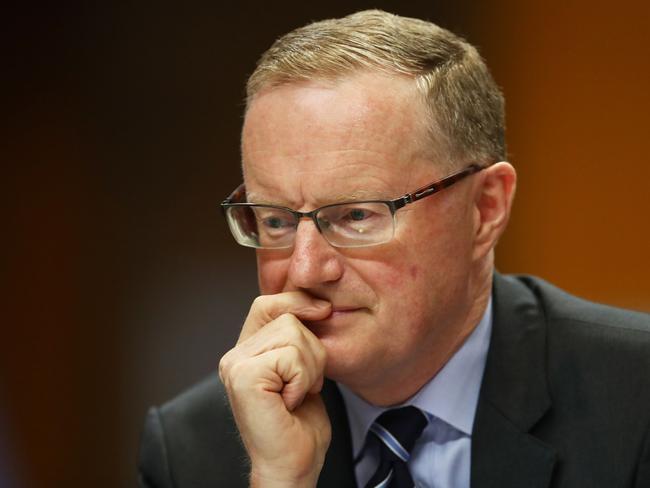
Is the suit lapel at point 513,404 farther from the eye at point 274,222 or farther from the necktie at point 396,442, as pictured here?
the eye at point 274,222

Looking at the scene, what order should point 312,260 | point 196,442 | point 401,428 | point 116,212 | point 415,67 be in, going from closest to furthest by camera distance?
1. point 312,260
2. point 415,67
3. point 401,428
4. point 196,442
5. point 116,212

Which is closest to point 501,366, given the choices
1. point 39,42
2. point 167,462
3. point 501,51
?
point 167,462

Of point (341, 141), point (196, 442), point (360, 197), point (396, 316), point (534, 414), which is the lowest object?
point (196, 442)

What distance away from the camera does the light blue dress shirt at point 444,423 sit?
2.12 m

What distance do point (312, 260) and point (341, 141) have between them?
0.25m

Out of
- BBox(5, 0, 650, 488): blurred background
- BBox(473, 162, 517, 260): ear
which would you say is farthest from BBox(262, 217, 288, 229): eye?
BBox(5, 0, 650, 488): blurred background

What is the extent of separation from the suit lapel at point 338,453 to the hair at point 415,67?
26.0 inches

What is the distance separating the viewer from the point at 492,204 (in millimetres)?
2176

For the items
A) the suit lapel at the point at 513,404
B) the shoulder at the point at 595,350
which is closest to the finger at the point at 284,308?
the suit lapel at the point at 513,404

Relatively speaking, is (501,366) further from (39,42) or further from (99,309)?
(39,42)

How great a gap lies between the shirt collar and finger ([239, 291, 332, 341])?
1.15 ft

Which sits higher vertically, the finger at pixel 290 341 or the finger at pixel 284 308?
the finger at pixel 284 308

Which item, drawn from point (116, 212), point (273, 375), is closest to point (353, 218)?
point (273, 375)

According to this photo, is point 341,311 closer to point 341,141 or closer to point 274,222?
point 274,222
